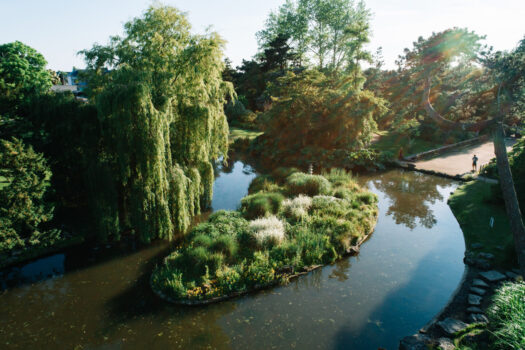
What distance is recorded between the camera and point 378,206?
18719mm

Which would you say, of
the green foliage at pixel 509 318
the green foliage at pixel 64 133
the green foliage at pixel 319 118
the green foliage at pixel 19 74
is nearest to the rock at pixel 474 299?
the green foliage at pixel 509 318

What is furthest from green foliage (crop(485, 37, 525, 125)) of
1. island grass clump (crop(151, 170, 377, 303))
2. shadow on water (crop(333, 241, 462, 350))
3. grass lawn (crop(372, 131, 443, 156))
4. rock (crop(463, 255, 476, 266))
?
grass lawn (crop(372, 131, 443, 156))

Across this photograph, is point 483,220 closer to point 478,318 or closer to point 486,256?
point 486,256

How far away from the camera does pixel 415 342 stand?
25.3ft

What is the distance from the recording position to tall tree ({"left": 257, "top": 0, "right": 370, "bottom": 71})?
41.9 meters

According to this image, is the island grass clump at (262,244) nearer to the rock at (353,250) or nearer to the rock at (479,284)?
the rock at (353,250)

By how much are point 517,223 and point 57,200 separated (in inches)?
664

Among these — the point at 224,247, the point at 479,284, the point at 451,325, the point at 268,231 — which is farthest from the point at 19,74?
the point at 479,284

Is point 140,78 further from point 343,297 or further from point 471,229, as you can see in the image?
point 471,229

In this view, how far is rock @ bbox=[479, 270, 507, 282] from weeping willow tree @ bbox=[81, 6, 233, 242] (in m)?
11.5

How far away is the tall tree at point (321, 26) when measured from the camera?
137ft

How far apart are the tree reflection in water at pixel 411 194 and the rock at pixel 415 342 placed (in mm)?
8648

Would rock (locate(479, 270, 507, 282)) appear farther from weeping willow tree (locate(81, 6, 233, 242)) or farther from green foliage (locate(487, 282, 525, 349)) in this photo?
weeping willow tree (locate(81, 6, 233, 242))

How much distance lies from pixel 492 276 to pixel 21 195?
668 inches
